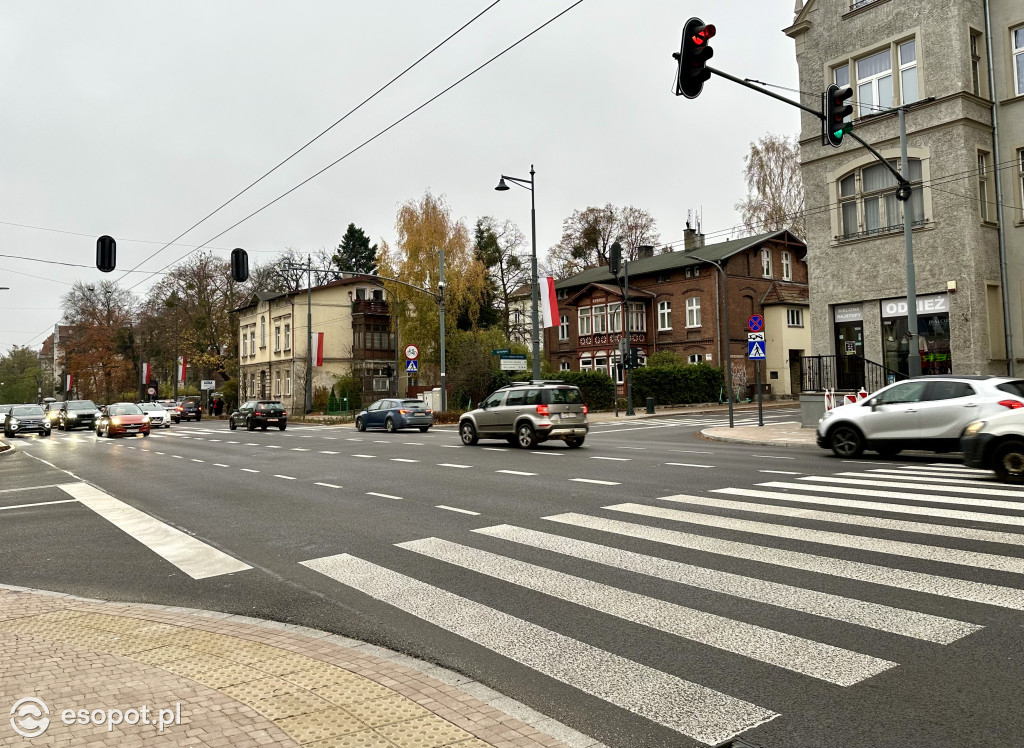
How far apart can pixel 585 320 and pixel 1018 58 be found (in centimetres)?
3725

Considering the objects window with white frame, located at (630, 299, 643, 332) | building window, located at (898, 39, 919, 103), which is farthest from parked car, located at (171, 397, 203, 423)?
building window, located at (898, 39, 919, 103)

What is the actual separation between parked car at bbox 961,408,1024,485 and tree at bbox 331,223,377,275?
7999 cm

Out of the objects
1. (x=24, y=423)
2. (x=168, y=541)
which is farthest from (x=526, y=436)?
(x=24, y=423)

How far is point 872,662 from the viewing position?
428 cm

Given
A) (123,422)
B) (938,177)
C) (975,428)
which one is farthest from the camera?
(123,422)

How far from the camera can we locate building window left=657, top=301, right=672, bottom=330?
2127 inches

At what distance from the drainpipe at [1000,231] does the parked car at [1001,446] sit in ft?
43.4

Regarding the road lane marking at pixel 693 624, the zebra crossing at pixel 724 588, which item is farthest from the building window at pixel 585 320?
the road lane marking at pixel 693 624

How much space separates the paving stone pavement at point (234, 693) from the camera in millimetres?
3412

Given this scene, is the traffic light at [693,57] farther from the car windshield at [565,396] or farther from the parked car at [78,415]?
the parked car at [78,415]

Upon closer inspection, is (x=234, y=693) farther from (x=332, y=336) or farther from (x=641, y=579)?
(x=332, y=336)

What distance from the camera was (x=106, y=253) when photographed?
21219 mm

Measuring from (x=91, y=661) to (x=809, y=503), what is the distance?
8.05m

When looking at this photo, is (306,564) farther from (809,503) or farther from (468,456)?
(468,456)
